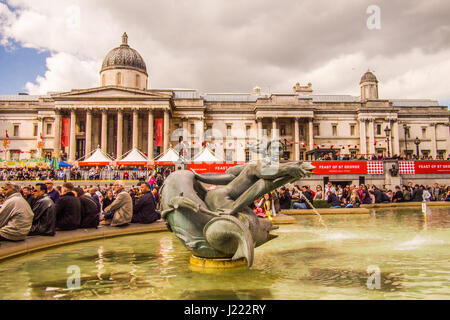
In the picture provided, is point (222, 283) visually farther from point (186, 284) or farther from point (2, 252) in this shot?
point (2, 252)

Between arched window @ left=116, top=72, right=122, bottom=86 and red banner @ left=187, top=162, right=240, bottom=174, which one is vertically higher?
arched window @ left=116, top=72, right=122, bottom=86

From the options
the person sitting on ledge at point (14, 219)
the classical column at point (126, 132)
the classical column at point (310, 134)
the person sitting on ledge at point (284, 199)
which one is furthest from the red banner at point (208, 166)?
the person sitting on ledge at point (14, 219)

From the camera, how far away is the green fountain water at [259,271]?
4.48 meters

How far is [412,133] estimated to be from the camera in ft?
193

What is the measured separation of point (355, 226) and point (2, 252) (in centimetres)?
988

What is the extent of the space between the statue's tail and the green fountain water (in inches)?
18.0

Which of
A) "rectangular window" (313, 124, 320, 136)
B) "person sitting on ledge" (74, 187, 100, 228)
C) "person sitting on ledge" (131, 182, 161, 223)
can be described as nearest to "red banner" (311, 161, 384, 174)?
"person sitting on ledge" (131, 182, 161, 223)

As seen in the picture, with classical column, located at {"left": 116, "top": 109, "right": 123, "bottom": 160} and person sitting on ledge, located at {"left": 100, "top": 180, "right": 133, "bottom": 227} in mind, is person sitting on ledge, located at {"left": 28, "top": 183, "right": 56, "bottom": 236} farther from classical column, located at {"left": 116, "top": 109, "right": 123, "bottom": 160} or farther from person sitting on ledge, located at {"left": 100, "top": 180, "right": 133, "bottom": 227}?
classical column, located at {"left": 116, "top": 109, "right": 123, "bottom": 160}

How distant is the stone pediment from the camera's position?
149 feet

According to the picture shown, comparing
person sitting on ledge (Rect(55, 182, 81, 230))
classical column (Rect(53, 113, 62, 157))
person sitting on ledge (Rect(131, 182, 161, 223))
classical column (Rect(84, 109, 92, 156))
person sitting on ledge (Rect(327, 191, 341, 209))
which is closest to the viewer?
person sitting on ledge (Rect(55, 182, 81, 230))

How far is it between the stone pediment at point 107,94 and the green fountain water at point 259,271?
130ft

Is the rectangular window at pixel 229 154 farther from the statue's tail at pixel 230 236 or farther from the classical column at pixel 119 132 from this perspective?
the statue's tail at pixel 230 236
